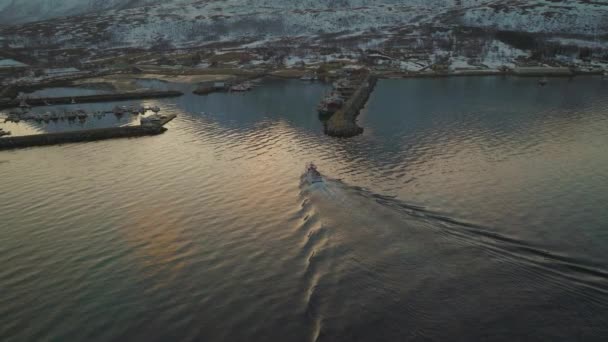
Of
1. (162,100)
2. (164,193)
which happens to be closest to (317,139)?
(164,193)

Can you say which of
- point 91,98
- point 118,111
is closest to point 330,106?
point 118,111

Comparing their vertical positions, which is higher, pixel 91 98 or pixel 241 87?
pixel 241 87

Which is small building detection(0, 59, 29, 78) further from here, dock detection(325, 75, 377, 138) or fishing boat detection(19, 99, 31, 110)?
dock detection(325, 75, 377, 138)

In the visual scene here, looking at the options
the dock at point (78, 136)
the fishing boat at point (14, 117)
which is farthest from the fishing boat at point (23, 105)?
the dock at point (78, 136)

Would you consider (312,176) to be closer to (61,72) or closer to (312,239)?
(312,239)

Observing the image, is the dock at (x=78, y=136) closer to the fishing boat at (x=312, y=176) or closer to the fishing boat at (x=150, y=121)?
the fishing boat at (x=150, y=121)
